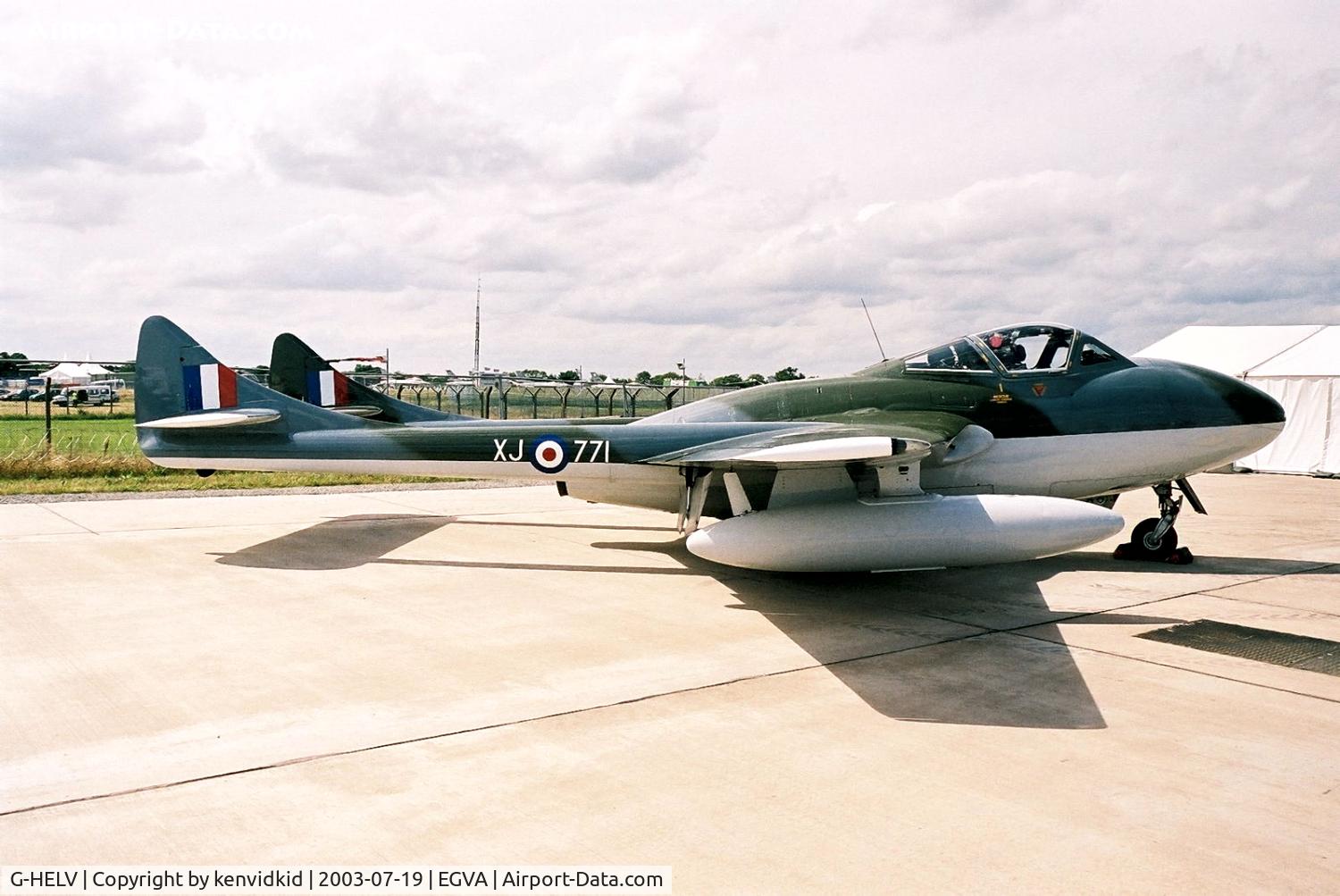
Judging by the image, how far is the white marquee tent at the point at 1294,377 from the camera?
21.0 meters

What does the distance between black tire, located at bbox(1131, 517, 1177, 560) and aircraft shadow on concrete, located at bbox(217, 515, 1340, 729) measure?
0.17m

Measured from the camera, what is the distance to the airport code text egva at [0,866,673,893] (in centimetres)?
324

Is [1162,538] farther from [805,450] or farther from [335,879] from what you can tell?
[335,879]

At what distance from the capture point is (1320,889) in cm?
328

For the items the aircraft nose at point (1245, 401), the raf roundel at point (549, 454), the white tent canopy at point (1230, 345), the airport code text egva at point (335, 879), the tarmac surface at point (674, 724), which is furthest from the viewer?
the white tent canopy at point (1230, 345)

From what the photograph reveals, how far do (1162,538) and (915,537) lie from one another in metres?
4.05

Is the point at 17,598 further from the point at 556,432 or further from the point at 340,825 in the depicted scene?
the point at 340,825

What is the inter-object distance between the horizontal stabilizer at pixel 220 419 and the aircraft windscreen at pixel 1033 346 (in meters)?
7.32

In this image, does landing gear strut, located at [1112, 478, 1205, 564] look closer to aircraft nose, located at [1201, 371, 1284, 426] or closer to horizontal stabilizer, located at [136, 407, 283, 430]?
aircraft nose, located at [1201, 371, 1284, 426]

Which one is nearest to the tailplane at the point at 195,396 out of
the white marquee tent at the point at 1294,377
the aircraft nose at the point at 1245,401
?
the aircraft nose at the point at 1245,401

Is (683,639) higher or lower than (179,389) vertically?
lower

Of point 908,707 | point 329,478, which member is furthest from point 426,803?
point 329,478

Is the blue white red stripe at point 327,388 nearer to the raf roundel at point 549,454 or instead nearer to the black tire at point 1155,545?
the raf roundel at point 549,454

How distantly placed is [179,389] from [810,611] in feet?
22.8
